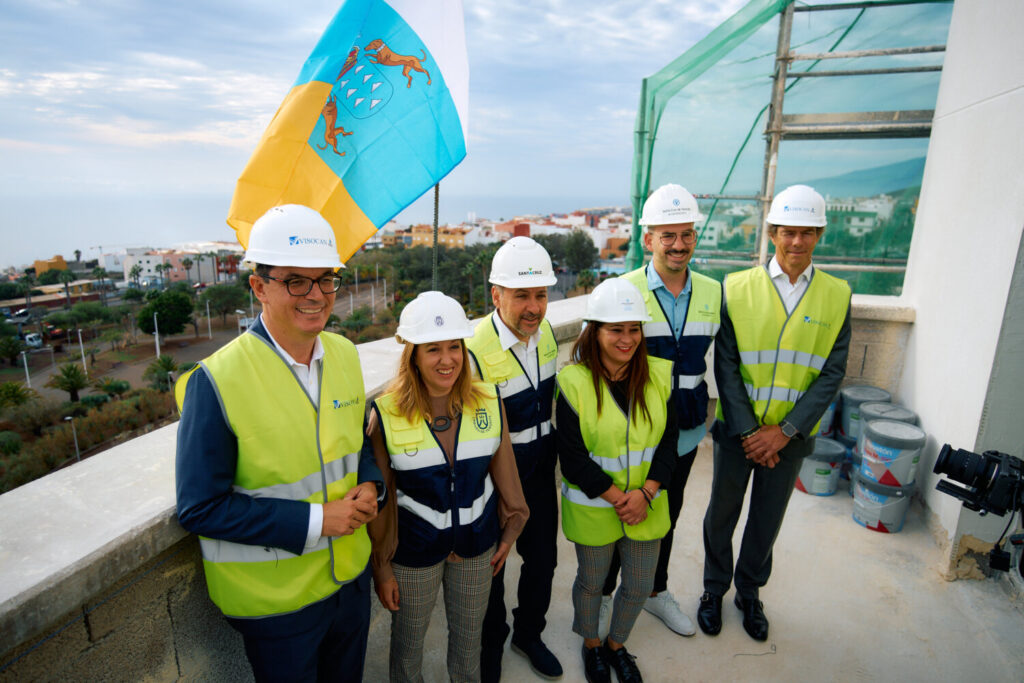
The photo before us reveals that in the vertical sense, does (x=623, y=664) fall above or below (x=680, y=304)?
below

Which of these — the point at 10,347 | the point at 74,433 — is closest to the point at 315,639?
the point at 74,433

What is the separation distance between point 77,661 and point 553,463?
5.93 ft

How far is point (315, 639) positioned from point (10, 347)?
227 feet

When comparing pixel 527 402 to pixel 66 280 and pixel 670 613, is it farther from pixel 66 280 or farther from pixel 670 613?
pixel 66 280

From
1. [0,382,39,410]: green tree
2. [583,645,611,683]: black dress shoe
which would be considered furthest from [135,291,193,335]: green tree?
[583,645,611,683]: black dress shoe

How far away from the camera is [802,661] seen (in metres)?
2.79

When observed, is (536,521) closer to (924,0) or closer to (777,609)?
(777,609)

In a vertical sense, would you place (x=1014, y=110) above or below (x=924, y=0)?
below

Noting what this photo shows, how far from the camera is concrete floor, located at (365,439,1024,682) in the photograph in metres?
2.72

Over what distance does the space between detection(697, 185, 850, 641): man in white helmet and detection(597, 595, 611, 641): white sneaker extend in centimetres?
52

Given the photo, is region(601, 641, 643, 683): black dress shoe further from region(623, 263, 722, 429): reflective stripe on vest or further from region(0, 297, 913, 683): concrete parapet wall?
region(0, 297, 913, 683): concrete parapet wall

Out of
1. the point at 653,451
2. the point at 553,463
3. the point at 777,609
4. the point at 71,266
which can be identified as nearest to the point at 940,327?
the point at 777,609

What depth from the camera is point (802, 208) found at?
2.76 meters

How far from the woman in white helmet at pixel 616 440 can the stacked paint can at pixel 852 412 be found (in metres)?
2.85
